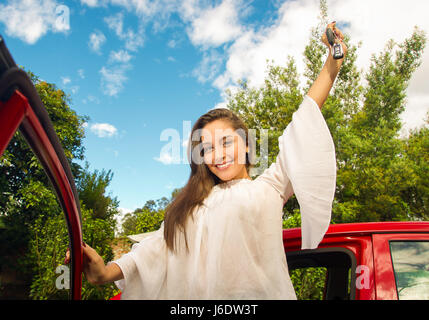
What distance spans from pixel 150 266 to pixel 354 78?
19.3 meters

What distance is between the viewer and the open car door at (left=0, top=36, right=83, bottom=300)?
1.85 feet

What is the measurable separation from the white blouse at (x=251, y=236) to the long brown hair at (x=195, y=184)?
6 cm

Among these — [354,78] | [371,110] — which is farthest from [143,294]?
[354,78]

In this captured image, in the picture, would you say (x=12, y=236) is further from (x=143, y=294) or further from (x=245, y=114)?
(x=245, y=114)

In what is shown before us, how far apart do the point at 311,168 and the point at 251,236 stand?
15.1 inches

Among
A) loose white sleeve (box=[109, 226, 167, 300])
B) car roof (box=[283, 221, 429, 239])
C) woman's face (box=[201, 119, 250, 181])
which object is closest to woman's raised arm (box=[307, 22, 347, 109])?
woman's face (box=[201, 119, 250, 181])

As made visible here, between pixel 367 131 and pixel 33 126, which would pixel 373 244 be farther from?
pixel 367 131

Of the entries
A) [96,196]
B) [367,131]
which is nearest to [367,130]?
[367,131]

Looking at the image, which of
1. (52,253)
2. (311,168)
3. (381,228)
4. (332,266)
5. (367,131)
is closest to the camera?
(311,168)

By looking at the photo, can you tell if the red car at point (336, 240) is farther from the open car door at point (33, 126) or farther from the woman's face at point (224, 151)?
the woman's face at point (224, 151)

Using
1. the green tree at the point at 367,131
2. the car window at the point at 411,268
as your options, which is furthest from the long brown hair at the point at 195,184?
the green tree at the point at 367,131

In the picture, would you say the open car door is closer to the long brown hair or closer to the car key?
the long brown hair

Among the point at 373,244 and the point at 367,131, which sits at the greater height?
the point at 367,131

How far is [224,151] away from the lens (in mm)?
1427
